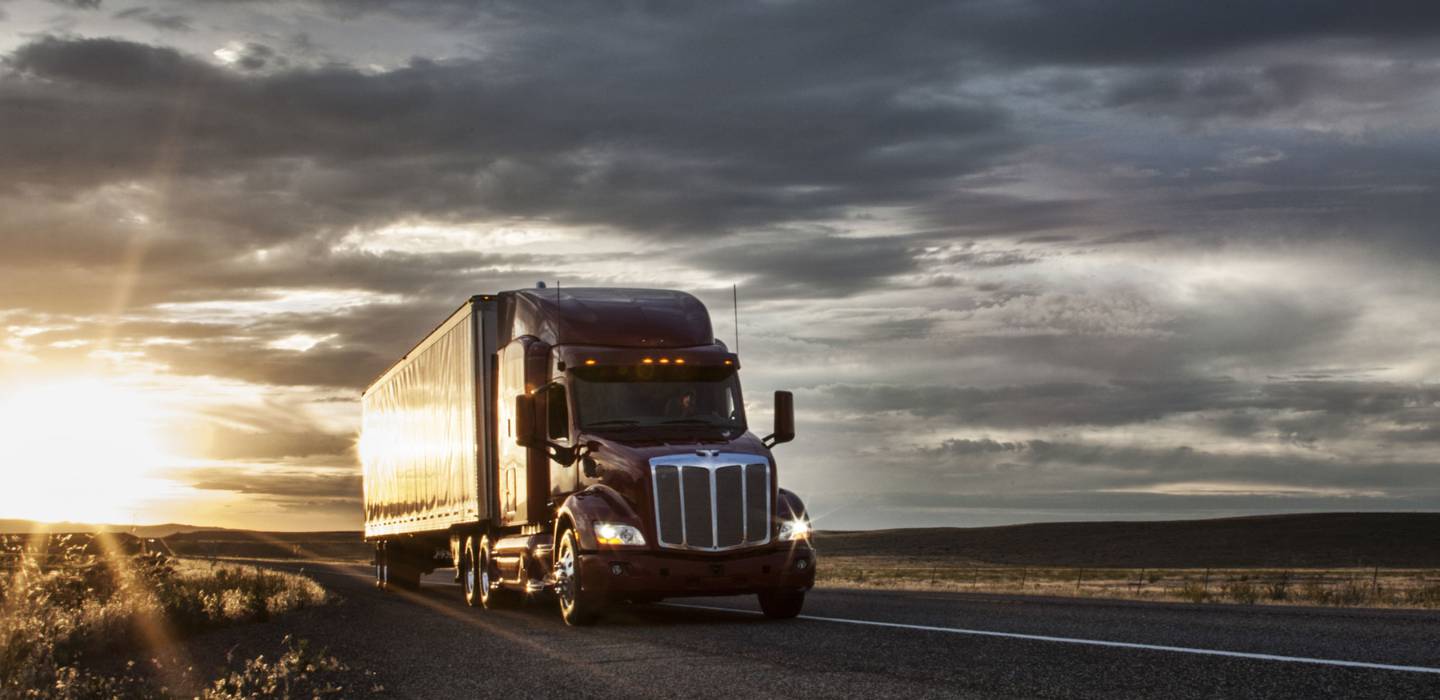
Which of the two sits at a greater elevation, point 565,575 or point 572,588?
point 565,575

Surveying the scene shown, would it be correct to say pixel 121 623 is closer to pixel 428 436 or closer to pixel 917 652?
pixel 428 436

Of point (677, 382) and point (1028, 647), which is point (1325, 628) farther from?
point (677, 382)

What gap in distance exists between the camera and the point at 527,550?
18.1 meters

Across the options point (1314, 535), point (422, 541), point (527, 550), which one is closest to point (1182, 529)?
point (1314, 535)

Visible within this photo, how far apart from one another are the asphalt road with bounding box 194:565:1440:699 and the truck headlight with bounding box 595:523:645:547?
0.95 m

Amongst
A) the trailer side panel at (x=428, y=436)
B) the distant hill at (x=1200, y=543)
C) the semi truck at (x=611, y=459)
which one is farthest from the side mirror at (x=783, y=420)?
the distant hill at (x=1200, y=543)

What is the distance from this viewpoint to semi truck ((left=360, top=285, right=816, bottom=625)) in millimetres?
15812

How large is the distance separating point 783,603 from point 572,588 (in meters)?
2.49

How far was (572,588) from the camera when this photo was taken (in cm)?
1608

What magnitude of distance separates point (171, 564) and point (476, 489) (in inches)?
402

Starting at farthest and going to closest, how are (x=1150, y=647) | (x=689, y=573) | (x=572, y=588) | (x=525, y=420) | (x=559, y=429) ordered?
(x=559, y=429)
(x=525, y=420)
(x=572, y=588)
(x=689, y=573)
(x=1150, y=647)

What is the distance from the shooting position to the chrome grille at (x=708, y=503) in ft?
51.9

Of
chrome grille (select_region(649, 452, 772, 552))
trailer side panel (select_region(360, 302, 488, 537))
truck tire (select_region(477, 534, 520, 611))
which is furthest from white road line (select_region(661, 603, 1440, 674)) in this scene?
trailer side panel (select_region(360, 302, 488, 537))

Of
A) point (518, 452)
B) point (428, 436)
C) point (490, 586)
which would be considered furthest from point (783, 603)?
point (428, 436)
